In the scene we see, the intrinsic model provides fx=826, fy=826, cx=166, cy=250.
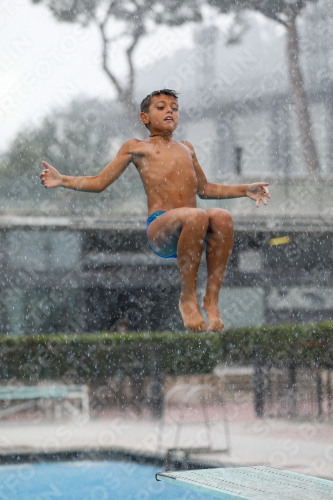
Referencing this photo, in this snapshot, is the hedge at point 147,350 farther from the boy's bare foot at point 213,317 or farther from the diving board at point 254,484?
the boy's bare foot at point 213,317

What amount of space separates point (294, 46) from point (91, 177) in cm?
918

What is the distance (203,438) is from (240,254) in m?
2.31

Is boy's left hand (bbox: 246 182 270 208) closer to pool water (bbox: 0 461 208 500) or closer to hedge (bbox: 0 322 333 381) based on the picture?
pool water (bbox: 0 461 208 500)

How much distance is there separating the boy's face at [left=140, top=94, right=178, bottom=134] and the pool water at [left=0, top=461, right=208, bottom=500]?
4.08 m

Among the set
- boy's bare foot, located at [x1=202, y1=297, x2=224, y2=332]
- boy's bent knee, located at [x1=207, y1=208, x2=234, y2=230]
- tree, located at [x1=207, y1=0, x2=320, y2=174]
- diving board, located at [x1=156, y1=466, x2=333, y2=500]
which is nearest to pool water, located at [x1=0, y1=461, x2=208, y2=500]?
diving board, located at [x1=156, y1=466, x2=333, y2=500]

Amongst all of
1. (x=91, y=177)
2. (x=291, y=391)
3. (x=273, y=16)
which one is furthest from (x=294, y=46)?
(x=91, y=177)

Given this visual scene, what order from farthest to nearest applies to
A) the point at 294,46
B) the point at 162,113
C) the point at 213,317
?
the point at 294,46 → the point at 162,113 → the point at 213,317

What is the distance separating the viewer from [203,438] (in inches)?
366

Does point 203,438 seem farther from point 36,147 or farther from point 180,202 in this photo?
point 180,202

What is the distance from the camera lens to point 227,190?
343 cm

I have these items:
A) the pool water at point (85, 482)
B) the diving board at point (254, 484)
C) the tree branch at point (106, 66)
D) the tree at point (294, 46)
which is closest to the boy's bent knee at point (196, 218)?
the diving board at point (254, 484)

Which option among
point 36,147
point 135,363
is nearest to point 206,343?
point 135,363

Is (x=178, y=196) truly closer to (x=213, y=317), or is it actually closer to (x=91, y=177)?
(x=91, y=177)

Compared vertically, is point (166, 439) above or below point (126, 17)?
below
